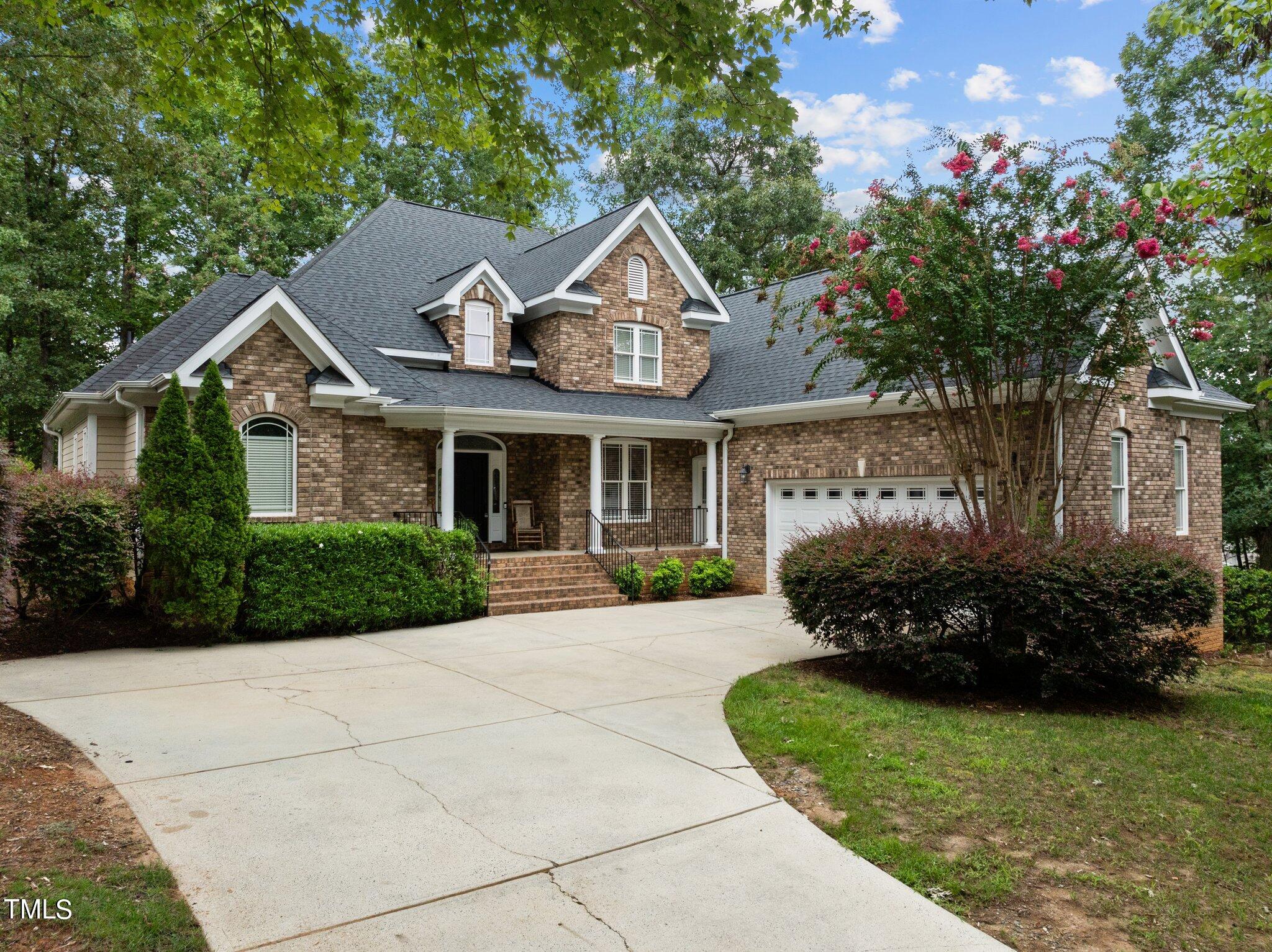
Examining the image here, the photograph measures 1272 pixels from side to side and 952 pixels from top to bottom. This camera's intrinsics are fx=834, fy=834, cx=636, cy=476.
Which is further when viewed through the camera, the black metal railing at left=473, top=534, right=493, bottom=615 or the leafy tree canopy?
the leafy tree canopy

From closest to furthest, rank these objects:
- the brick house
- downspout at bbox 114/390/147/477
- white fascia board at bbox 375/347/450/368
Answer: downspout at bbox 114/390/147/477
the brick house
white fascia board at bbox 375/347/450/368

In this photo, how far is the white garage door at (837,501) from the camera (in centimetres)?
1412

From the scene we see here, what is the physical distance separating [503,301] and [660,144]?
1869 centimetres

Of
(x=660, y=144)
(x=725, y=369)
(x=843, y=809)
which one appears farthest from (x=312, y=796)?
(x=660, y=144)

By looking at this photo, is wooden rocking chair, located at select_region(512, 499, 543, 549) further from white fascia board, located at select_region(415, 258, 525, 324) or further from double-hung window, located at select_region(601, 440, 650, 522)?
white fascia board, located at select_region(415, 258, 525, 324)

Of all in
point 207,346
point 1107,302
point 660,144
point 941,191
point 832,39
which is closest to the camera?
point 832,39

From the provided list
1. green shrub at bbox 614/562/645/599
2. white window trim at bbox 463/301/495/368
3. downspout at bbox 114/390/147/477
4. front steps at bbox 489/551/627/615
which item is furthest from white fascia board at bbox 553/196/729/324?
downspout at bbox 114/390/147/477

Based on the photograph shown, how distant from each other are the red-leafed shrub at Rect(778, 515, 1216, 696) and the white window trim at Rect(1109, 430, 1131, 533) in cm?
539

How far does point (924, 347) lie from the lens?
376 inches

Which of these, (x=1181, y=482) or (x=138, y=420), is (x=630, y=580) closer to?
(x=138, y=420)

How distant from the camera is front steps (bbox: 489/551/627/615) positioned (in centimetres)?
1393

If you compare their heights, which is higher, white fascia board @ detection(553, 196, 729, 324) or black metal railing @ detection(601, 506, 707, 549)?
white fascia board @ detection(553, 196, 729, 324)

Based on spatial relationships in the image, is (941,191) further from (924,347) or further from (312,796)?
(312,796)

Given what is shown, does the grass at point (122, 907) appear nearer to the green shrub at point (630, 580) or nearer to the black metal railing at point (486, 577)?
the black metal railing at point (486, 577)
